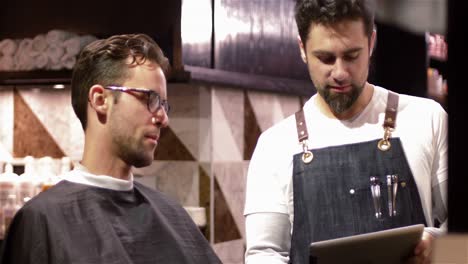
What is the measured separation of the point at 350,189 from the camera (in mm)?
2191

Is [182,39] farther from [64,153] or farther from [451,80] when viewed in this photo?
[451,80]

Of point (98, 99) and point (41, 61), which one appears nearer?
point (98, 99)

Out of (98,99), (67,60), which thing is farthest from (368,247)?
(67,60)

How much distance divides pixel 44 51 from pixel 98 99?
2.37 meters

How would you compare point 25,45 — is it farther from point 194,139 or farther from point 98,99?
point 98,99

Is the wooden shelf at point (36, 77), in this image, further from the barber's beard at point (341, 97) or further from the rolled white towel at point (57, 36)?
the barber's beard at point (341, 97)

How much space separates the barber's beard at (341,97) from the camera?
207cm

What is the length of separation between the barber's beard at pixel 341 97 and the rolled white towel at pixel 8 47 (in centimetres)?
291

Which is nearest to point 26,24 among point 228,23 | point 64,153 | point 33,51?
point 33,51

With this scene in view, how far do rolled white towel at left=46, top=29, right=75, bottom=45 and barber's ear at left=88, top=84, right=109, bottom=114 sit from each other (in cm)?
229

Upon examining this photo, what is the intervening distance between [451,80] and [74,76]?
1.82 m

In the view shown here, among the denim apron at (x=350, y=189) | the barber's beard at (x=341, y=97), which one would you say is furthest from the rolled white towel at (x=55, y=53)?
the barber's beard at (x=341, y=97)

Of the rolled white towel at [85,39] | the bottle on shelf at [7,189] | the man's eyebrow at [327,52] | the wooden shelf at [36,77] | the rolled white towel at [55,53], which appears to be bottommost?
the bottle on shelf at [7,189]

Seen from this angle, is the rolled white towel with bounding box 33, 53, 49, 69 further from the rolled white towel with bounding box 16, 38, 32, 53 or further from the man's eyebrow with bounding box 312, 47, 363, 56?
the man's eyebrow with bounding box 312, 47, 363, 56
